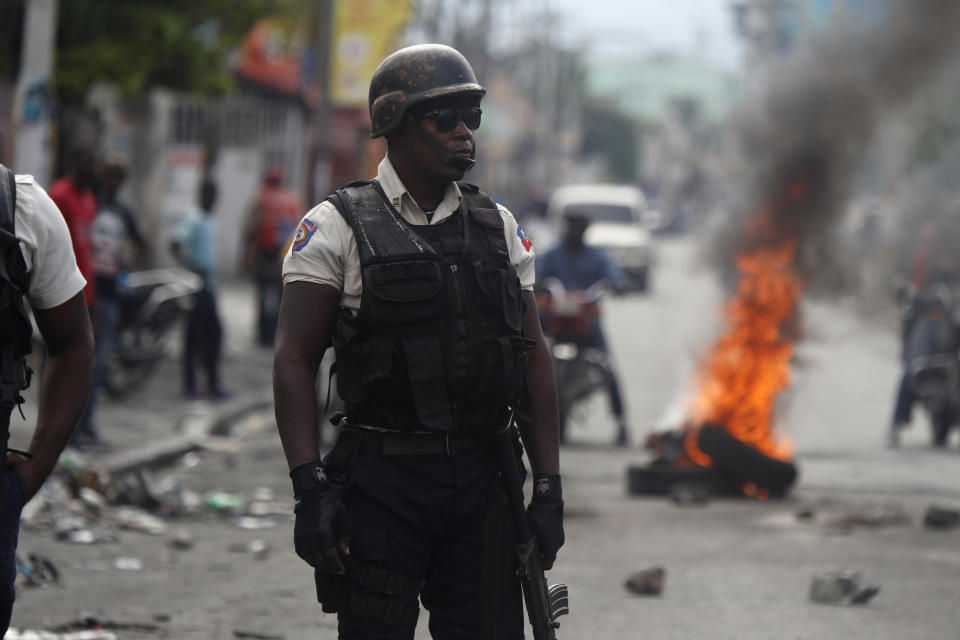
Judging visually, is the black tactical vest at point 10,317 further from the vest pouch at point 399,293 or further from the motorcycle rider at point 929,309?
the motorcycle rider at point 929,309

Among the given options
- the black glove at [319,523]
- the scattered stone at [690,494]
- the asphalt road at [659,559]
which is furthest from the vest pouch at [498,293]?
the scattered stone at [690,494]

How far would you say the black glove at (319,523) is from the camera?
11.1ft

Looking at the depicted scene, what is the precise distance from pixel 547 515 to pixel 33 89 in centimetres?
823

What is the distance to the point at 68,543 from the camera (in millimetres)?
7840

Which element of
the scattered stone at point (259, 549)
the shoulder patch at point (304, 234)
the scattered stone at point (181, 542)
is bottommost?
the scattered stone at point (181, 542)

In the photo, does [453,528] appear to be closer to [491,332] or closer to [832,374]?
[491,332]

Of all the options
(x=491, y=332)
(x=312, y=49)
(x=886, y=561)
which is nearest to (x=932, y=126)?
(x=312, y=49)

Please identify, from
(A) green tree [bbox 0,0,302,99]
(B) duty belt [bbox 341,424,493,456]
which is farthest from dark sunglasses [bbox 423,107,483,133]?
(A) green tree [bbox 0,0,302,99]

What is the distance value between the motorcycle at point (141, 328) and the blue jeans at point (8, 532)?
10041 mm

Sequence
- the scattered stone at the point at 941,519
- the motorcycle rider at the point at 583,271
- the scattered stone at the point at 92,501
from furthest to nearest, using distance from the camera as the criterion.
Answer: the motorcycle rider at the point at 583,271
the scattered stone at the point at 92,501
the scattered stone at the point at 941,519

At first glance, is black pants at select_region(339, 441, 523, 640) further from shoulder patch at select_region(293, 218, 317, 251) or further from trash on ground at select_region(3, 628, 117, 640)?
trash on ground at select_region(3, 628, 117, 640)

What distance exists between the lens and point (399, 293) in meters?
3.54

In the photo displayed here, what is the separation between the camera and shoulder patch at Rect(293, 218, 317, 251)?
11.9 feet

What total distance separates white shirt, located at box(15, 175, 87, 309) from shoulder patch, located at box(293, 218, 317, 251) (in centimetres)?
50
